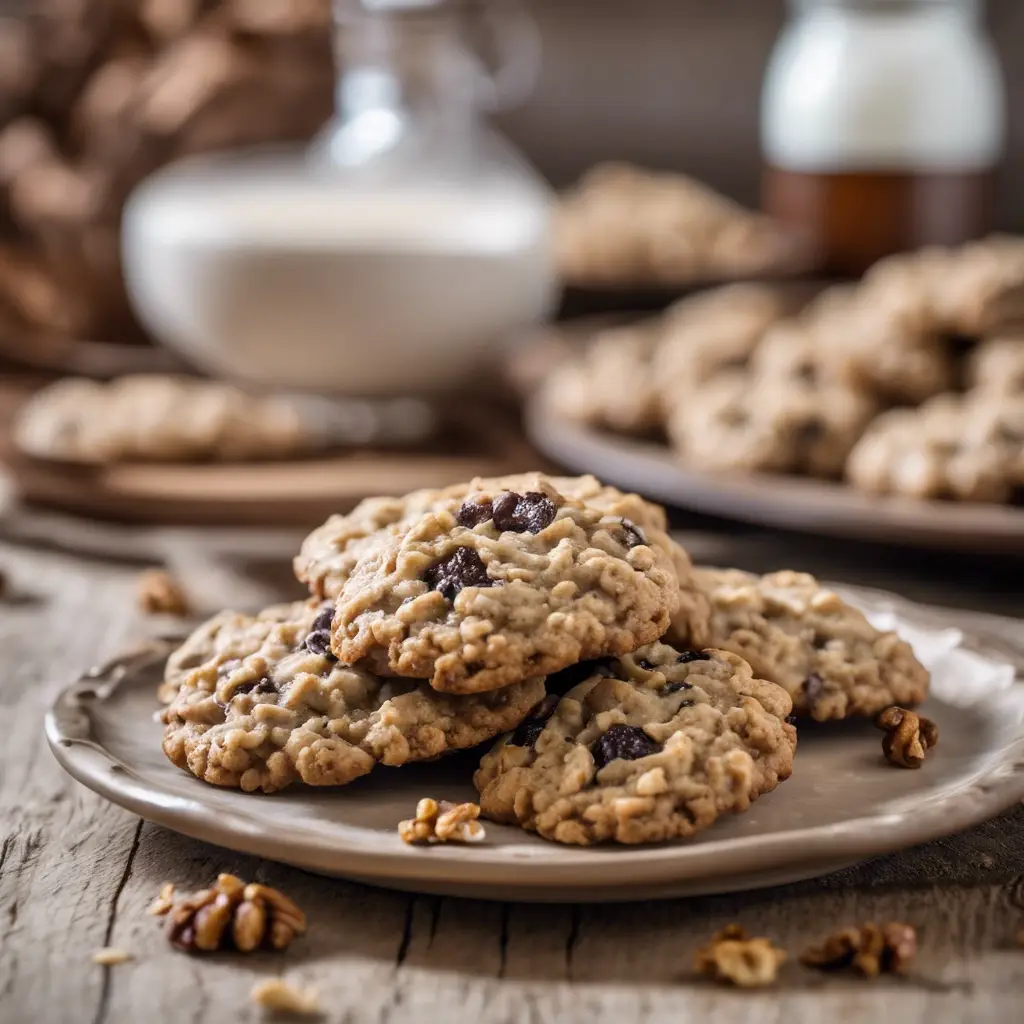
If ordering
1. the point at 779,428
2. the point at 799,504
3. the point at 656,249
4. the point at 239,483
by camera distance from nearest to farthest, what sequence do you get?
the point at 799,504, the point at 779,428, the point at 239,483, the point at 656,249

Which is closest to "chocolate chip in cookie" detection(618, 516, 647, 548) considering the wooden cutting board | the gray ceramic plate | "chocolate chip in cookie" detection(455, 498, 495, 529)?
"chocolate chip in cookie" detection(455, 498, 495, 529)

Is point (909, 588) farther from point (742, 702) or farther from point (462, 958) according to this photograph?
point (462, 958)

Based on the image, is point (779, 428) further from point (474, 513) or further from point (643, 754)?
point (643, 754)

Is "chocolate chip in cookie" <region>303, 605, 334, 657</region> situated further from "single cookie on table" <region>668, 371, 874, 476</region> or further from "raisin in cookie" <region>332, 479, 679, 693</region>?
"single cookie on table" <region>668, 371, 874, 476</region>

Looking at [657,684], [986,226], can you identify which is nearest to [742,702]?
[657,684]

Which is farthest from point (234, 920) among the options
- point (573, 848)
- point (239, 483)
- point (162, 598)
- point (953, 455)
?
point (239, 483)

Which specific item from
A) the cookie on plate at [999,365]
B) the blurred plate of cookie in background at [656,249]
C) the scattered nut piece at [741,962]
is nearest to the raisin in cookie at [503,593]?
the scattered nut piece at [741,962]

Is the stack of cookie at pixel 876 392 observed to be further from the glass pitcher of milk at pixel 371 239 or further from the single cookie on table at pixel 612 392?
the glass pitcher of milk at pixel 371 239
